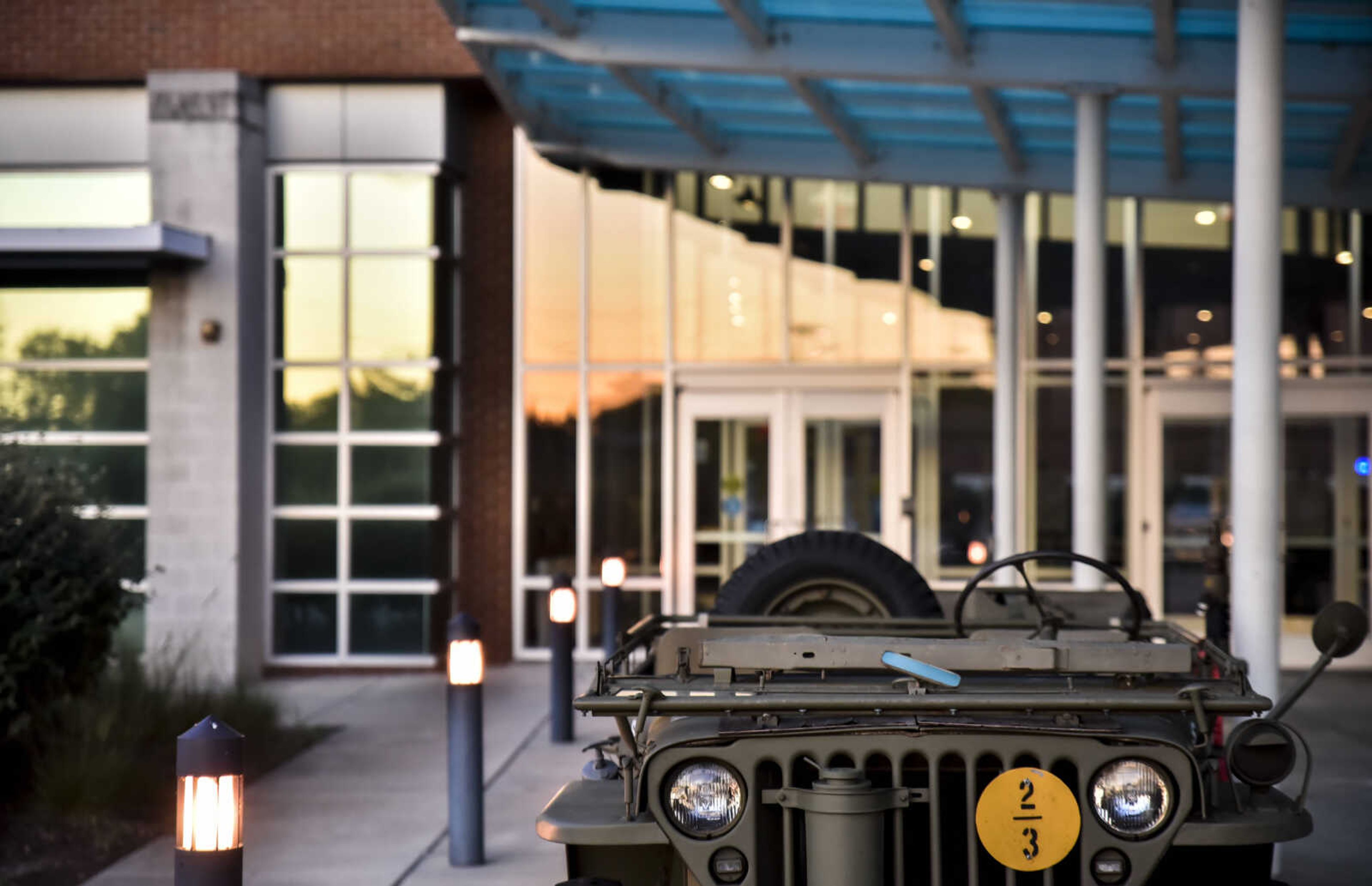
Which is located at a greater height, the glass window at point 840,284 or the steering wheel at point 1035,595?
the glass window at point 840,284

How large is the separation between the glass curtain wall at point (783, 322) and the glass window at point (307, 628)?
70.5 inches

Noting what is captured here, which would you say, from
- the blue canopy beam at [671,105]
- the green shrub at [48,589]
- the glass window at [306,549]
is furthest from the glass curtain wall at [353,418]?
the green shrub at [48,589]

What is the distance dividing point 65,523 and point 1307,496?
11056 millimetres

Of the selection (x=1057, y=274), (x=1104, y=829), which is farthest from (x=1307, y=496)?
(x=1104, y=829)

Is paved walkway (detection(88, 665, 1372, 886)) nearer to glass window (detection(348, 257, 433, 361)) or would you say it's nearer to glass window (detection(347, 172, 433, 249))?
glass window (detection(348, 257, 433, 361))

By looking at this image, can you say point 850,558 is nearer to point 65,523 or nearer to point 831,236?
point 65,523

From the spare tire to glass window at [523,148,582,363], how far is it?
27.6 feet

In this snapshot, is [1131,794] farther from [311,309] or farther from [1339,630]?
[311,309]

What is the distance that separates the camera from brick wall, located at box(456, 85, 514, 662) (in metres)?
15.2

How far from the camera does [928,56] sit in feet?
31.7

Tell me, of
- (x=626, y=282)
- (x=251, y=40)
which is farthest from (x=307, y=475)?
(x=251, y=40)

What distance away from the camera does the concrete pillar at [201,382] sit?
14.0 m

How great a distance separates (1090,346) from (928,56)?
7.05ft

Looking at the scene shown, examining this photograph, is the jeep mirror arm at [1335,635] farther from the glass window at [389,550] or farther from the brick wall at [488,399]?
the brick wall at [488,399]
